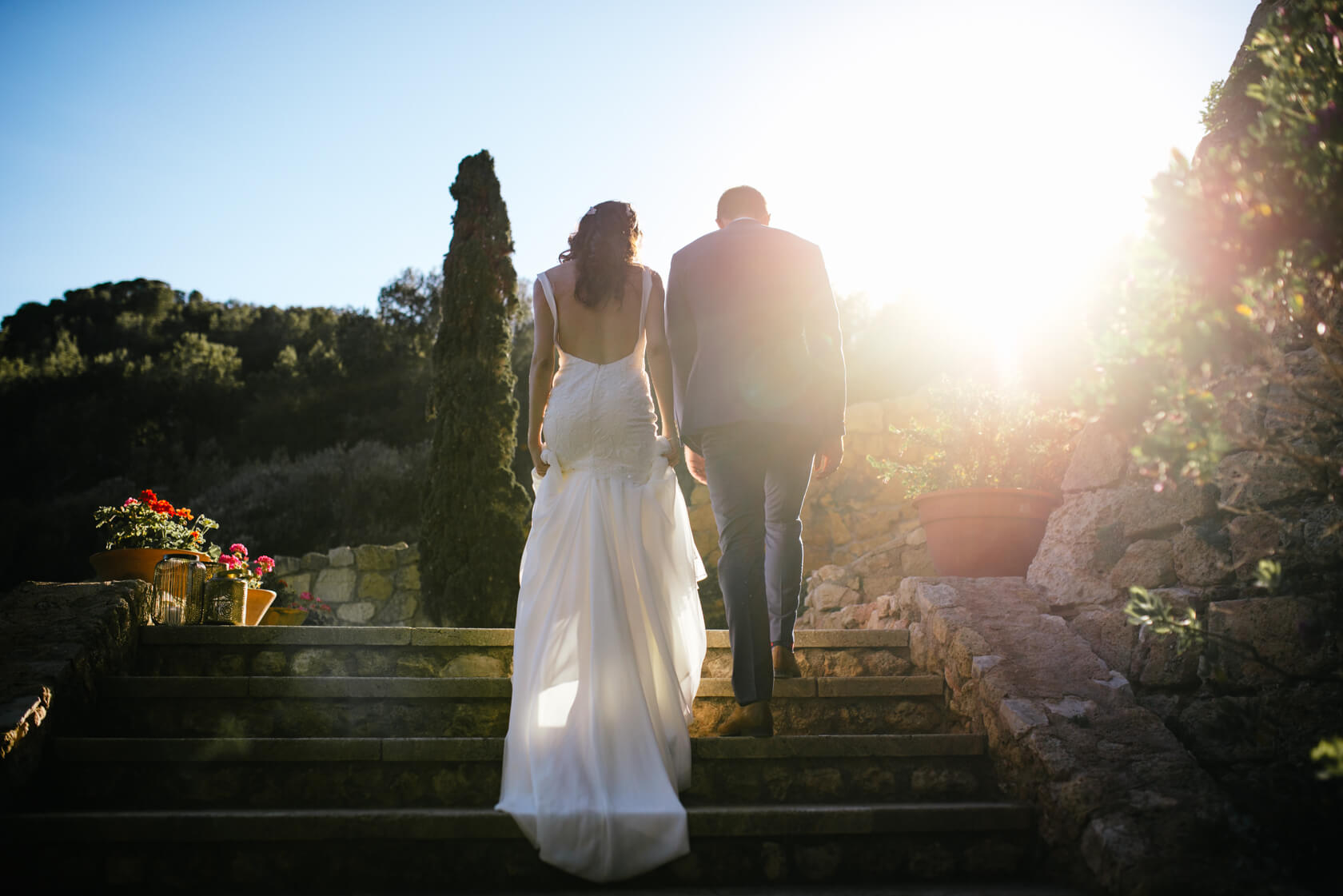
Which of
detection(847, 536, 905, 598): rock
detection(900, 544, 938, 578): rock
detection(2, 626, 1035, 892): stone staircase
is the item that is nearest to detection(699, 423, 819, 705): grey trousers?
detection(2, 626, 1035, 892): stone staircase

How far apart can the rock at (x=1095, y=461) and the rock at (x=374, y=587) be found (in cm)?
734

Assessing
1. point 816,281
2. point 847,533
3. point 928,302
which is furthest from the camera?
point 928,302

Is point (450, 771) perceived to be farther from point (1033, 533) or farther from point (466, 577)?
point (466, 577)

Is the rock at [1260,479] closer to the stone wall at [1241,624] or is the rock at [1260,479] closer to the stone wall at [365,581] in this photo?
the stone wall at [1241,624]

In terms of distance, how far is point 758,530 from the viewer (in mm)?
2963

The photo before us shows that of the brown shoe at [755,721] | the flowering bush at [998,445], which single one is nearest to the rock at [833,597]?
the flowering bush at [998,445]

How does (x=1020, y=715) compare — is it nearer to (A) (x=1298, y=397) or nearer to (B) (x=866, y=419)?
(A) (x=1298, y=397)

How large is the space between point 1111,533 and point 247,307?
933 inches

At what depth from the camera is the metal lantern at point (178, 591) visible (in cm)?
376

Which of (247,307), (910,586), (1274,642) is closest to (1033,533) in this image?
(910,586)

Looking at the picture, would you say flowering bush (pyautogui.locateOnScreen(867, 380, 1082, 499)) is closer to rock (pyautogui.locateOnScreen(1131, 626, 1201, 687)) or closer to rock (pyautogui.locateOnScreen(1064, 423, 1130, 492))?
rock (pyautogui.locateOnScreen(1064, 423, 1130, 492))

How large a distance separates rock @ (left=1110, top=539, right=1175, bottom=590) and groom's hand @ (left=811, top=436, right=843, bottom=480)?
1094mm

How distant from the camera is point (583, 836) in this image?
2348 mm

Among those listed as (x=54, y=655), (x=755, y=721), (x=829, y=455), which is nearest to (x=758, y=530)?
(x=829, y=455)
